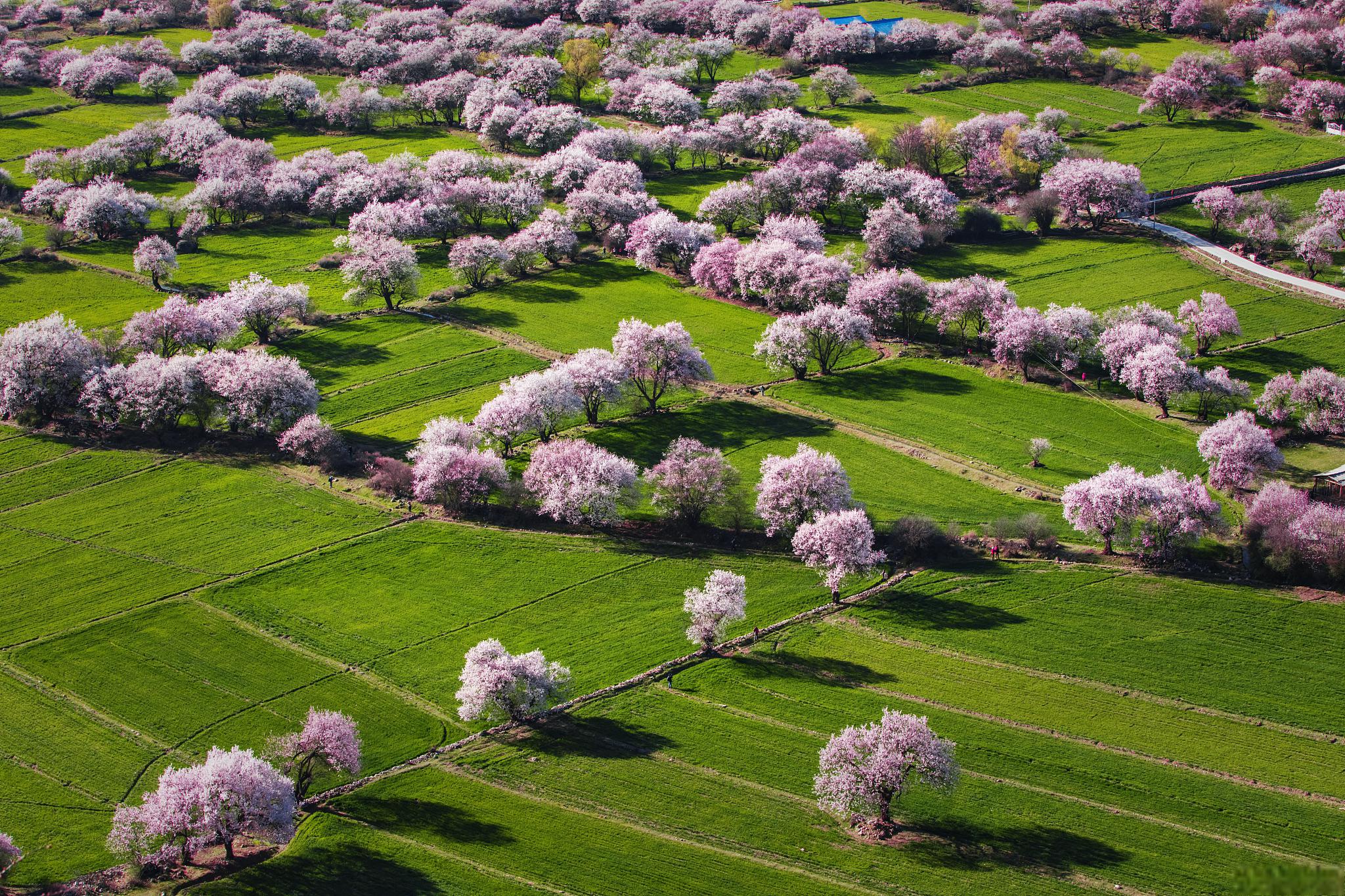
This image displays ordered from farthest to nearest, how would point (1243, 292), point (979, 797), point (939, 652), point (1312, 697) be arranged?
point (1243, 292), point (939, 652), point (1312, 697), point (979, 797)

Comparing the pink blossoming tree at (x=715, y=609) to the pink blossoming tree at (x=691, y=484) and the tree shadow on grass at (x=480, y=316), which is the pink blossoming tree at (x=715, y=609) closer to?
the pink blossoming tree at (x=691, y=484)

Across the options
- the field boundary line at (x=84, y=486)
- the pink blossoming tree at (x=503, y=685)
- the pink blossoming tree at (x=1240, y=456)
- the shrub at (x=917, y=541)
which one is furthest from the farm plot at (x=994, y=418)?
the field boundary line at (x=84, y=486)

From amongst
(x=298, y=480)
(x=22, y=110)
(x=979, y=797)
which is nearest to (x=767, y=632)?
(x=979, y=797)

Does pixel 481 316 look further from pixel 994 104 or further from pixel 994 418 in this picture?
pixel 994 104

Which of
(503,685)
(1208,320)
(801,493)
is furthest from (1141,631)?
(1208,320)

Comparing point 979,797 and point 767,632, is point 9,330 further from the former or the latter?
point 979,797
